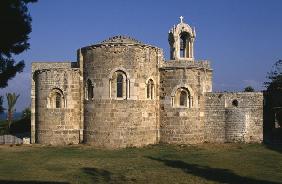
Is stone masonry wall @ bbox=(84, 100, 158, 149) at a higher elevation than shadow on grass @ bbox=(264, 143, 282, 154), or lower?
higher

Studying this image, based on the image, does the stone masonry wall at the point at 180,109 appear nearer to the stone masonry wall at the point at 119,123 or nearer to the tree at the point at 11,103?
the stone masonry wall at the point at 119,123

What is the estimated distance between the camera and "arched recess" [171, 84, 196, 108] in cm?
2400

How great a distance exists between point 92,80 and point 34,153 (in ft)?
17.9

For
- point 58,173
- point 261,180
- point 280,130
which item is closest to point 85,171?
point 58,173

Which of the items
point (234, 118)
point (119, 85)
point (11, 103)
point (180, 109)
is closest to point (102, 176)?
point (119, 85)

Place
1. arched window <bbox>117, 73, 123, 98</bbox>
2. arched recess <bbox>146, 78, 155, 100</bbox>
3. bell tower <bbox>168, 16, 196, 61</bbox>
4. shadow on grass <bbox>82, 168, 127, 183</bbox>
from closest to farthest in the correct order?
shadow on grass <bbox>82, 168, 127, 183</bbox>, arched window <bbox>117, 73, 123, 98</bbox>, arched recess <bbox>146, 78, 155, 100</bbox>, bell tower <bbox>168, 16, 196, 61</bbox>

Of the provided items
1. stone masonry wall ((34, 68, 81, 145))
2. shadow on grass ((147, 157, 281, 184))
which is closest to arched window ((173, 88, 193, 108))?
stone masonry wall ((34, 68, 81, 145))

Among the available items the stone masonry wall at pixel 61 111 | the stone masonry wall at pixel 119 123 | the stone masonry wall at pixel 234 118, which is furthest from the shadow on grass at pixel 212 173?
the stone masonry wall at pixel 61 111

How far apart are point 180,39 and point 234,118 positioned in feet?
25.0

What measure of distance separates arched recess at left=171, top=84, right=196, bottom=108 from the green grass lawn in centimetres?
278

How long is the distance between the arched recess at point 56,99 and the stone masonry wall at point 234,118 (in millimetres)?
9195

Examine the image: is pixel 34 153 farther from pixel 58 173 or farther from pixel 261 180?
pixel 261 180

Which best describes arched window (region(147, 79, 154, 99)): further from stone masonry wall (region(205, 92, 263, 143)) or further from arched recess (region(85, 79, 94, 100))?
stone masonry wall (region(205, 92, 263, 143))

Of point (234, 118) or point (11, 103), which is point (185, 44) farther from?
point (11, 103)
